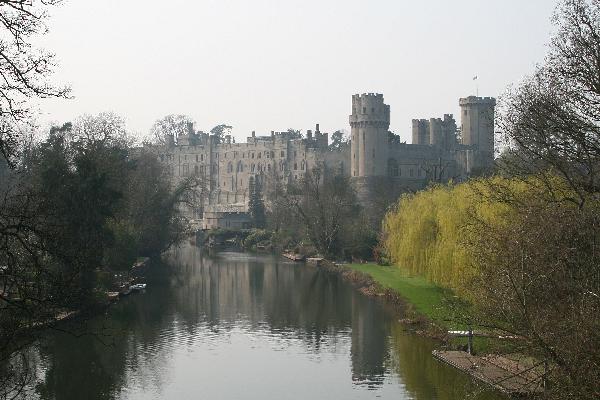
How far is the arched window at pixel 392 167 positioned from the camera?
74250 mm

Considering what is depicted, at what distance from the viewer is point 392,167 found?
74.5m

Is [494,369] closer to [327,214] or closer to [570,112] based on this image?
[570,112]

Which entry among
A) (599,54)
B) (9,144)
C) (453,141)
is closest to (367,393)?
(599,54)

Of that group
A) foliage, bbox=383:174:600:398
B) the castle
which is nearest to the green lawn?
foliage, bbox=383:174:600:398

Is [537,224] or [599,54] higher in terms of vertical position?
[599,54]

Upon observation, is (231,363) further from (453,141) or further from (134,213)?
(453,141)

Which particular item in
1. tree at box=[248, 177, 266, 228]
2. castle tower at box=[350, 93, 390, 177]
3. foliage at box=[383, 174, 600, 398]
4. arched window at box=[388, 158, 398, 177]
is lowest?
foliage at box=[383, 174, 600, 398]

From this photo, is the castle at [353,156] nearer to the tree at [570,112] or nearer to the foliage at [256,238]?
the foliage at [256,238]

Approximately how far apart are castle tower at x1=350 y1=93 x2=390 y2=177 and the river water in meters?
38.9

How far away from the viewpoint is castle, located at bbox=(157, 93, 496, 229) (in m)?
72.8

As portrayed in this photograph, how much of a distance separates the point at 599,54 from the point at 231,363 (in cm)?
1137

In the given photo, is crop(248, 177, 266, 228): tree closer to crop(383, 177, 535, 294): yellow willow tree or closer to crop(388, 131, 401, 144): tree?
crop(388, 131, 401, 144): tree

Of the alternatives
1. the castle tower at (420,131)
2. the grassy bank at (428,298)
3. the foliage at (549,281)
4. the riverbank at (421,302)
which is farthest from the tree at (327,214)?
the castle tower at (420,131)

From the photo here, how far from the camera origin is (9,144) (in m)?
8.39
